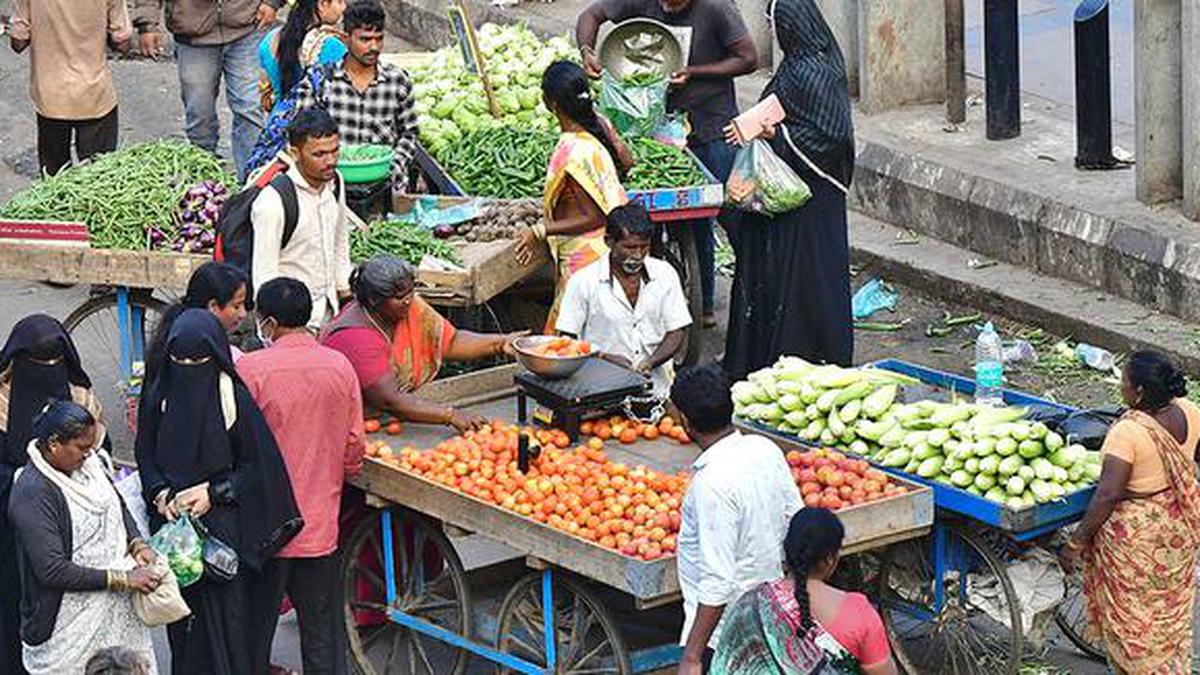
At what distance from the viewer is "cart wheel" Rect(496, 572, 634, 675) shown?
8.05 meters

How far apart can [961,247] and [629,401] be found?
14.3ft

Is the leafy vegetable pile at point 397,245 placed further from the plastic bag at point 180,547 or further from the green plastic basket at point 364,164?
the plastic bag at point 180,547

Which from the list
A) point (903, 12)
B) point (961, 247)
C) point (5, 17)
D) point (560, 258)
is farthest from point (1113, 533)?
point (5, 17)

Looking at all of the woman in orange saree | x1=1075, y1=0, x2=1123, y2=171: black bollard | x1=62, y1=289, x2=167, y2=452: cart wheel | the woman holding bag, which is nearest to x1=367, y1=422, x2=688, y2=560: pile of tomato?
the woman holding bag

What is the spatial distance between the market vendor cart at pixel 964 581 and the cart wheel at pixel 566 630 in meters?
0.98

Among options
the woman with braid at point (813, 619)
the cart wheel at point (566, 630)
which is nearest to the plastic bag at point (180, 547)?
the cart wheel at point (566, 630)

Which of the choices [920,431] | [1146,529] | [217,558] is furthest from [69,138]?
[1146,529]

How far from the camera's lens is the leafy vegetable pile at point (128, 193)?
10.8m

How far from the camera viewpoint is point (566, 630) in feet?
27.5

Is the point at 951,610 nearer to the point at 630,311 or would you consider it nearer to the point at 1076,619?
the point at 1076,619

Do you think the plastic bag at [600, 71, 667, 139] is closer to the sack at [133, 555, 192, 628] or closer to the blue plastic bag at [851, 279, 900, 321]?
the blue plastic bag at [851, 279, 900, 321]

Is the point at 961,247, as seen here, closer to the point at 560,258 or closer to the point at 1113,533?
the point at 560,258

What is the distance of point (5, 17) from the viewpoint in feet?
58.5

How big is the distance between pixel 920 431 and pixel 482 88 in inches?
176
